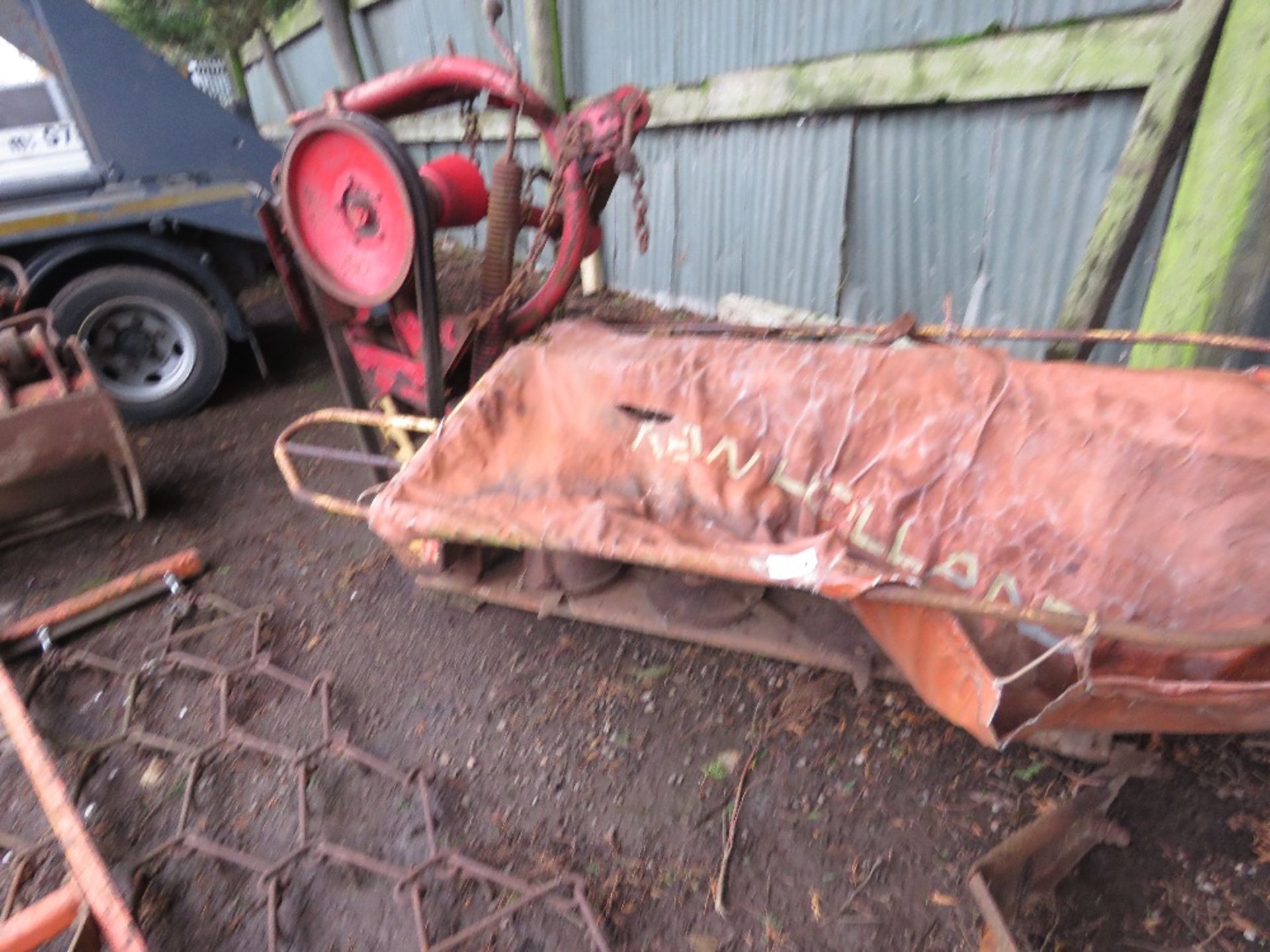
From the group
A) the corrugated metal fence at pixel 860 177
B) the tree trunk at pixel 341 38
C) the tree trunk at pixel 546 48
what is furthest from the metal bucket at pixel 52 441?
the tree trunk at pixel 341 38

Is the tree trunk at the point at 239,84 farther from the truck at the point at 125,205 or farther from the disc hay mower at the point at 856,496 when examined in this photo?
the disc hay mower at the point at 856,496

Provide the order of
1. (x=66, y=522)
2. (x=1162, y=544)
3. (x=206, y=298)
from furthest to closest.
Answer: (x=206, y=298) → (x=66, y=522) → (x=1162, y=544)

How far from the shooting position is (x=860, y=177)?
12.2 ft

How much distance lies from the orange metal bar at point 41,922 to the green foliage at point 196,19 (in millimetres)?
11202

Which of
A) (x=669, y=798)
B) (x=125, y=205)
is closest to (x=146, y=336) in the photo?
(x=125, y=205)

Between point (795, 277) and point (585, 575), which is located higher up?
point (795, 277)

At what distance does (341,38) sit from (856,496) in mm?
8480

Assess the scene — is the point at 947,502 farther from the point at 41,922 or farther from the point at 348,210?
the point at 348,210

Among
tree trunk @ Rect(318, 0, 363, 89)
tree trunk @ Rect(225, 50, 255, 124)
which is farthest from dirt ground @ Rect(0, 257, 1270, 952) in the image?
tree trunk @ Rect(225, 50, 255, 124)

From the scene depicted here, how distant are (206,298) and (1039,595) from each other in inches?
185

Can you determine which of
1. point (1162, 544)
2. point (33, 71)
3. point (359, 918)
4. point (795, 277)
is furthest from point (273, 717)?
point (33, 71)

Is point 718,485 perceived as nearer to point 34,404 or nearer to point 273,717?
point 273,717

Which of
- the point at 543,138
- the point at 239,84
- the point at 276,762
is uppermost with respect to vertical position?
the point at 239,84

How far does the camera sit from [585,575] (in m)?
2.41
